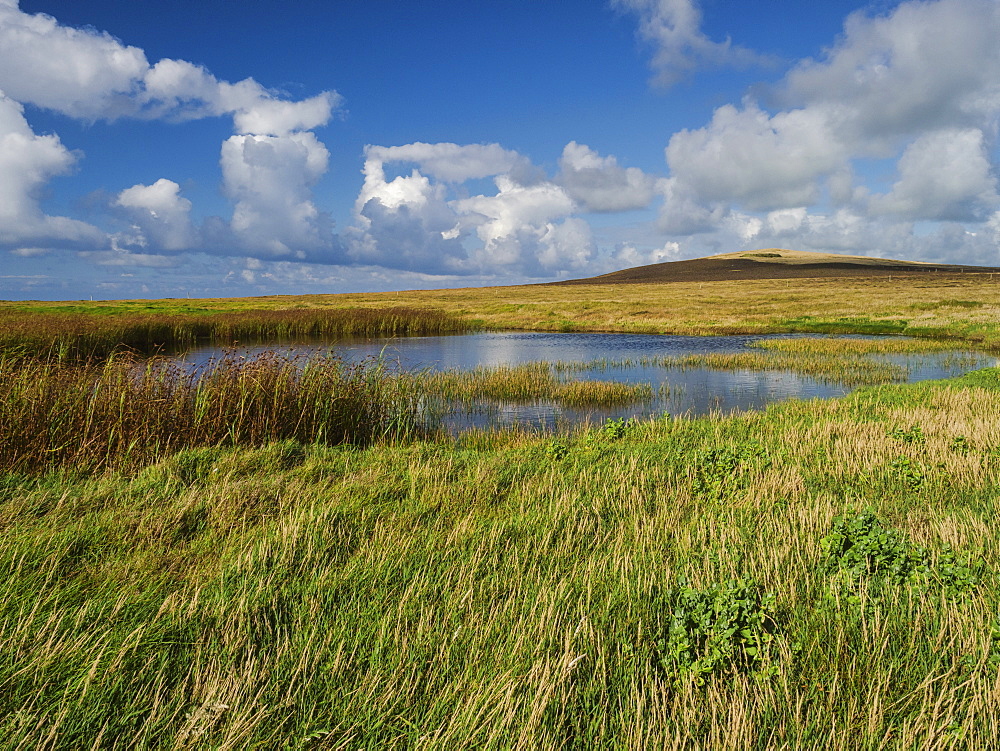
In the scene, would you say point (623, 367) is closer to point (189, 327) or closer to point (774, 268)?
point (189, 327)

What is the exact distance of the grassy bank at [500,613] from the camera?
3041 mm

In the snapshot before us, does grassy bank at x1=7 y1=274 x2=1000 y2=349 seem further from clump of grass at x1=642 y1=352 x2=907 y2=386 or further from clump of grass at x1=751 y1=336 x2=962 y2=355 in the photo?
clump of grass at x1=642 y1=352 x2=907 y2=386

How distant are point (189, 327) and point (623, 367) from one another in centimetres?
2845

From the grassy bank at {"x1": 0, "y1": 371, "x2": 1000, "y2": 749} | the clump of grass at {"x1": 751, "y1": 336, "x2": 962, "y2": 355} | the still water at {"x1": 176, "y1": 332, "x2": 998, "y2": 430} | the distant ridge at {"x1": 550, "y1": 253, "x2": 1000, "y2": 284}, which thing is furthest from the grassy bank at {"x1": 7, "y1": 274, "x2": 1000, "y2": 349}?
the grassy bank at {"x1": 0, "y1": 371, "x2": 1000, "y2": 749}

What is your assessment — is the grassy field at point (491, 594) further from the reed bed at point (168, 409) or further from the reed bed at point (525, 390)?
the reed bed at point (525, 390)

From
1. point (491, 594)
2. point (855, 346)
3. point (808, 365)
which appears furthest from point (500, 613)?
point (855, 346)

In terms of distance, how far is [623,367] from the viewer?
2503 centimetres

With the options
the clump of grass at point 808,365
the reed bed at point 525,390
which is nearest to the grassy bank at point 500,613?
the reed bed at point 525,390

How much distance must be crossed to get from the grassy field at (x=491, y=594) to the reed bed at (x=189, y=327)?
1867 centimetres

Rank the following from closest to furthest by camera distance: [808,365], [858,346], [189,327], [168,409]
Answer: [168,409] → [808,365] → [858,346] → [189,327]

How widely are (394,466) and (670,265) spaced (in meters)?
149

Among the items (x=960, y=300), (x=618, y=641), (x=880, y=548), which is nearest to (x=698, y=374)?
(x=880, y=548)

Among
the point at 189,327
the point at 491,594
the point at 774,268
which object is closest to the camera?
the point at 491,594

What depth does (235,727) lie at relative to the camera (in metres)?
2.93
